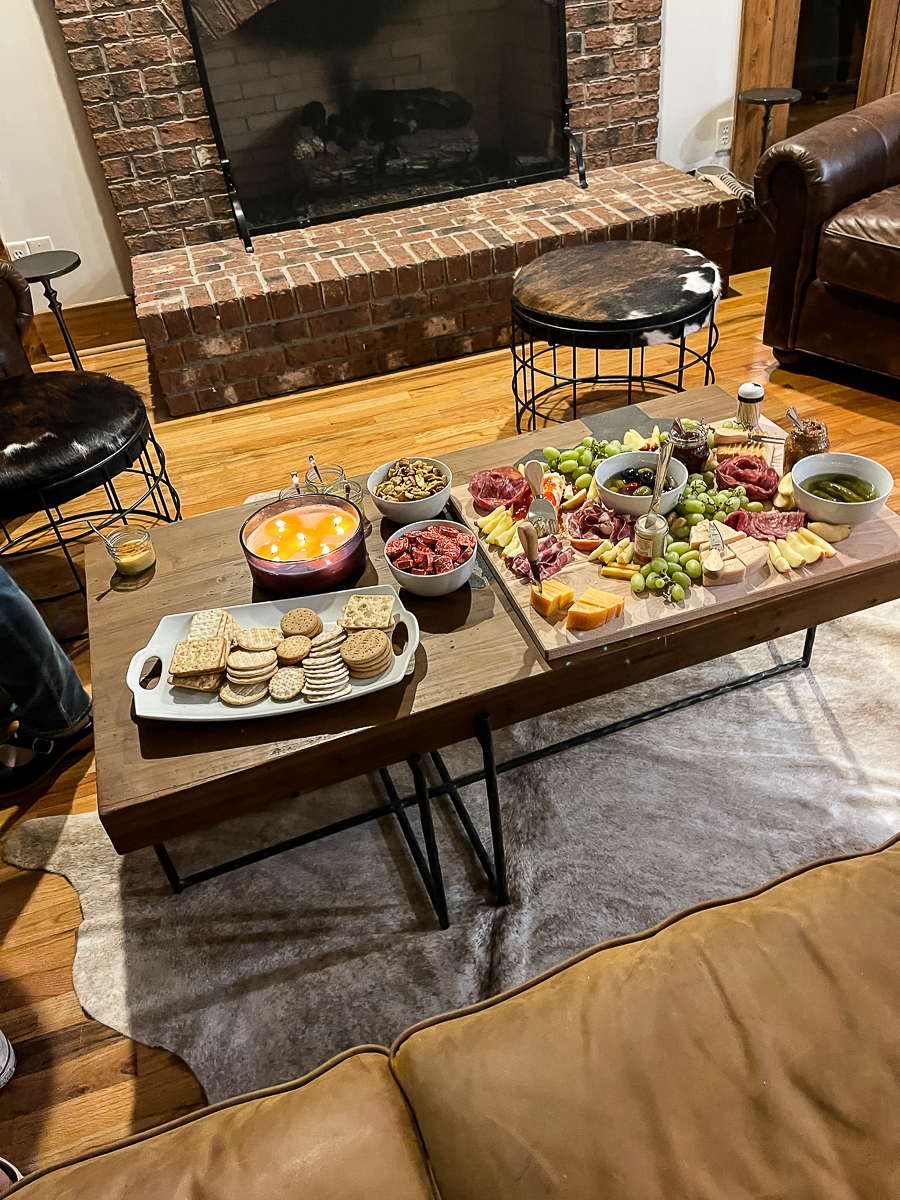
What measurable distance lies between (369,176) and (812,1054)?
10.7ft

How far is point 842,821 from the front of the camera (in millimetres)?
1553

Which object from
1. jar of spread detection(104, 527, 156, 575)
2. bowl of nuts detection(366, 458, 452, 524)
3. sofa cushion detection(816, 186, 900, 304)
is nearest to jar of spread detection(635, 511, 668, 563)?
bowl of nuts detection(366, 458, 452, 524)

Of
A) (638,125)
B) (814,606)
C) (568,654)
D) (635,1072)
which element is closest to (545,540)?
Answer: (568,654)

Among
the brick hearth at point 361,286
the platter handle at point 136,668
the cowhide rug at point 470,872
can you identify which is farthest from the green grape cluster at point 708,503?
the brick hearth at point 361,286

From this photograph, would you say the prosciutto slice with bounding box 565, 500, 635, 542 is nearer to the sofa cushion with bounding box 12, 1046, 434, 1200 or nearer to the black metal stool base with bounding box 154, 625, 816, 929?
the black metal stool base with bounding box 154, 625, 816, 929

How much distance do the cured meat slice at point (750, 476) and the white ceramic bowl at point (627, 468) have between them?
0.08 metres

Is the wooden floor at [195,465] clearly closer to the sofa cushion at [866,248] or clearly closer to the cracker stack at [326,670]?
the sofa cushion at [866,248]

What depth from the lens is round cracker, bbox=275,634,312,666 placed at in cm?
129

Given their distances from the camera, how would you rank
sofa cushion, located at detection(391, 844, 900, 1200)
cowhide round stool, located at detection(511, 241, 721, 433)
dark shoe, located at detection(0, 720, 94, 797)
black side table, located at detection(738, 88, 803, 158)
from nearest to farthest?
sofa cushion, located at detection(391, 844, 900, 1200), dark shoe, located at detection(0, 720, 94, 797), cowhide round stool, located at detection(511, 241, 721, 433), black side table, located at detection(738, 88, 803, 158)

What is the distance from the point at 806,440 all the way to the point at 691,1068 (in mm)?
1098

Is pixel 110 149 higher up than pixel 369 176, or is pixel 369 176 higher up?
pixel 110 149

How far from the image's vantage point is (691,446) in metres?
1.54

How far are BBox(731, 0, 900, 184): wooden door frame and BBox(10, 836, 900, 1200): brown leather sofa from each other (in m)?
3.58

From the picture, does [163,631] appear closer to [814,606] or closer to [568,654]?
[568,654]
